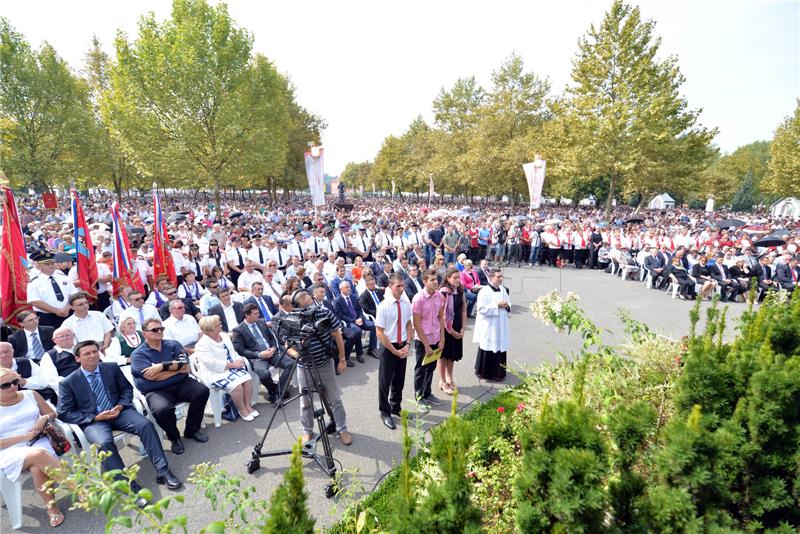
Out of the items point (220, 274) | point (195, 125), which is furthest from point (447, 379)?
point (195, 125)

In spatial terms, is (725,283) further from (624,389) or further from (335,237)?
(335,237)

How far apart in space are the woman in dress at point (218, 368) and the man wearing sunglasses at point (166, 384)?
27cm

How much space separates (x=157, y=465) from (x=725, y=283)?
15695 mm

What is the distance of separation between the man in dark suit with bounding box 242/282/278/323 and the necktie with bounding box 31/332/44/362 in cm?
279

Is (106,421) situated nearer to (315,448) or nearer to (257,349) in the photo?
(257,349)

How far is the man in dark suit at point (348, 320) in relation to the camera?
25.4ft

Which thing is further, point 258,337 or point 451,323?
point 258,337

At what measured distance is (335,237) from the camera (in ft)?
46.1

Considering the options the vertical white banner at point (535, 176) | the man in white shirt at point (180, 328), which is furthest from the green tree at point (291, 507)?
the vertical white banner at point (535, 176)

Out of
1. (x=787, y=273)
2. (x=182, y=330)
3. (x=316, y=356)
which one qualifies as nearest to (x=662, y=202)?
(x=787, y=273)

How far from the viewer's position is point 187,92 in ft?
67.3

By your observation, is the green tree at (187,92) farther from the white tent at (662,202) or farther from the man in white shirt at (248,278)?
the white tent at (662,202)

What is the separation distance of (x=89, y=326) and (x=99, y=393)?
6.85 ft

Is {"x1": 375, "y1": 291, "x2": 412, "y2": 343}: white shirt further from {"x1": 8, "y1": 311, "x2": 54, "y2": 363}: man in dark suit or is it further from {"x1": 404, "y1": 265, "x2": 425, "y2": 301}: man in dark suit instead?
{"x1": 8, "y1": 311, "x2": 54, "y2": 363}: man in dark suit
